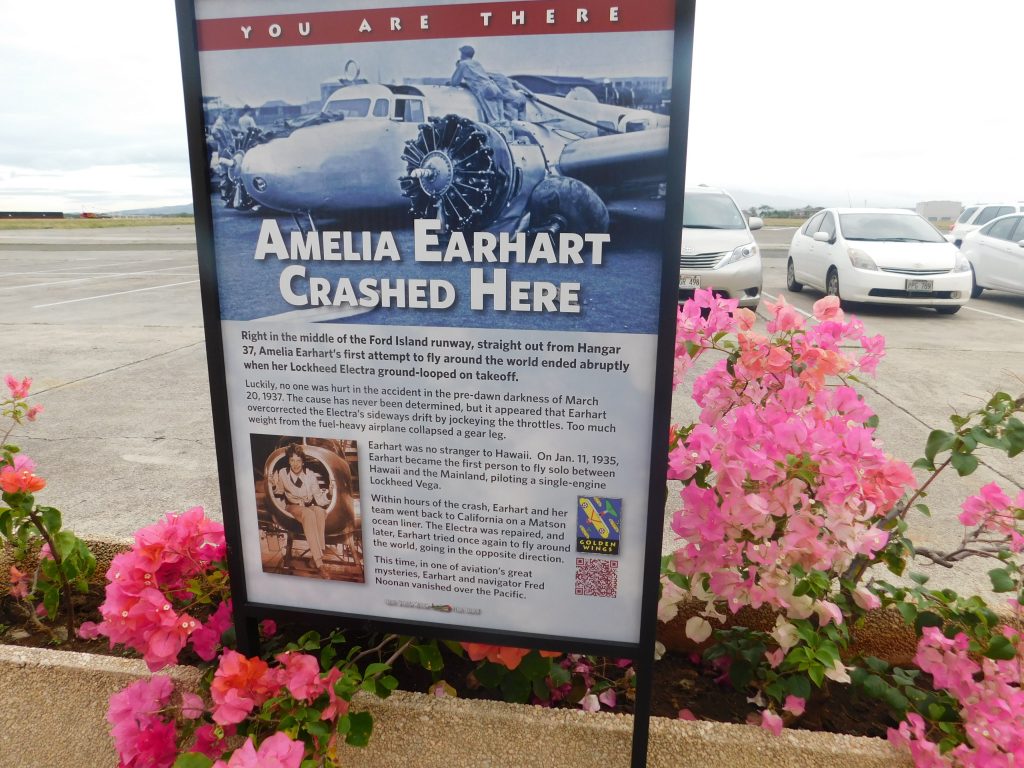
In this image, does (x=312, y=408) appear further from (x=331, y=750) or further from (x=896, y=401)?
(x=896, y=401)

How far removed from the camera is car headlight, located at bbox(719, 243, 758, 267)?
934cm

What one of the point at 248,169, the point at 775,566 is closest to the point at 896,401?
the point at 775,566

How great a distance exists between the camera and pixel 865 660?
1.98m

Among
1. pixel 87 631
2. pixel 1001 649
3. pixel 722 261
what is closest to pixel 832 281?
pixel 722 261

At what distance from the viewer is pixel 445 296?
1.59m

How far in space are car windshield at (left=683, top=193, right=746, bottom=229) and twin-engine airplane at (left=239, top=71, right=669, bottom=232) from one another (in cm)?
881

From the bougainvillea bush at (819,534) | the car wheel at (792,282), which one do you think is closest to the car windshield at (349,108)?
the bougainvillea bush at (819,534)

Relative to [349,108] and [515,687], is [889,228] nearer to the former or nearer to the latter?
[515,687]

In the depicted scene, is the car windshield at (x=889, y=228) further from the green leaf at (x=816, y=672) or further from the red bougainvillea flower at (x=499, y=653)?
the red bougainvillea flower at (x=499, y=653)

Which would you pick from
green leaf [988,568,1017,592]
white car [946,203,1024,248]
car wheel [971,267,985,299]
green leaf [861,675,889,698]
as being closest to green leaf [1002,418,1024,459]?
green leaf [988,568,1017,592]

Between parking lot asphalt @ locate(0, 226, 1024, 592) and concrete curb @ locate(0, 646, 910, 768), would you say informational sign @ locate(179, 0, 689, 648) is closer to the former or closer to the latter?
concrete curb @ locate(0, 646, 910, 768)

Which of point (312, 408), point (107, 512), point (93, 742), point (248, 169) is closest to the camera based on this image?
point (248, 169)

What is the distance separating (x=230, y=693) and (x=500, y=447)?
2.67ft

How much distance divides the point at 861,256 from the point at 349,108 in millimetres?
10170
